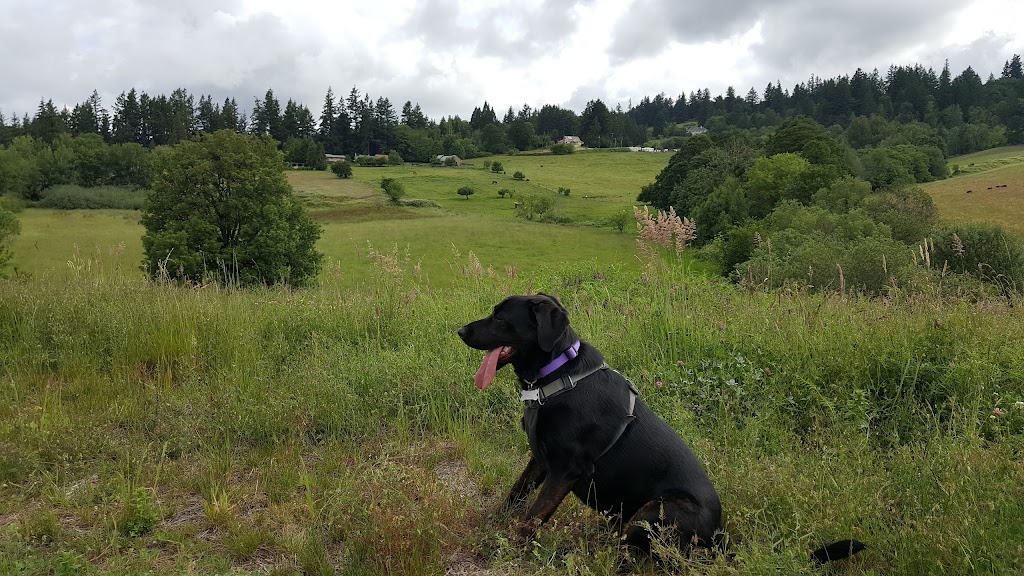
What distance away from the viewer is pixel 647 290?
8.69m

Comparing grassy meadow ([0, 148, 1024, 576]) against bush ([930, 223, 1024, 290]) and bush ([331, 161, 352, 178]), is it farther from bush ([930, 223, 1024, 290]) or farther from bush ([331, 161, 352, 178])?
bush ([331, 161, 352, 178])

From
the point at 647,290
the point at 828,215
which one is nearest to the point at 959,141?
the point at 828,215

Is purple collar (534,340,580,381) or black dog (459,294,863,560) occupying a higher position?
purple collar (534,340,580,381)

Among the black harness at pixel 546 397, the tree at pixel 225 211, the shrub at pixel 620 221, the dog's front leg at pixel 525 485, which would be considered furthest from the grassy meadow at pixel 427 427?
the shrub at pixel 620 221

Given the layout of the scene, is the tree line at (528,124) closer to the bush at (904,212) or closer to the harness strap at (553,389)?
the bush at (904,212)

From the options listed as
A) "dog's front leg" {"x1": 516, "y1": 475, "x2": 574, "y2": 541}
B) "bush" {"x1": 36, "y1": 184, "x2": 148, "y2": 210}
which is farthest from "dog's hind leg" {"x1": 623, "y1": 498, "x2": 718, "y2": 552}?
"bush" {"x1": 36, "y1": 184, "x2": 148, "y2": 210}

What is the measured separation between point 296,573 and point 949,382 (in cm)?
541

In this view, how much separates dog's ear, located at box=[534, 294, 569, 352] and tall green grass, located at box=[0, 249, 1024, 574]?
1120 millimetres

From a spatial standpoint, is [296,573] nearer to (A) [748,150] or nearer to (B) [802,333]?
(B) [802,333]

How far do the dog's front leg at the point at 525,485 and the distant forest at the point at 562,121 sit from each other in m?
115

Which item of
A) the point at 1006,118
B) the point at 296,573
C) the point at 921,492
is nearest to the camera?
the point at 296,573

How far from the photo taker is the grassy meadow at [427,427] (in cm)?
321

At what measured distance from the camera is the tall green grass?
3.21m

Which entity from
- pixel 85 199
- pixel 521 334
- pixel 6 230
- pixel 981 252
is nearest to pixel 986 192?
pixel 981 252
